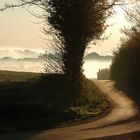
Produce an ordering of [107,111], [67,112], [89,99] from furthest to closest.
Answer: [89,99]
[107,111]
[67,112]

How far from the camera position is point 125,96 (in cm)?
3553

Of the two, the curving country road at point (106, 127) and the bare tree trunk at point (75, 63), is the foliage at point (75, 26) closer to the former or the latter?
the bare tree trunk at point (75, 63)

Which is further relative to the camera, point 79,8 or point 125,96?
point 125,96

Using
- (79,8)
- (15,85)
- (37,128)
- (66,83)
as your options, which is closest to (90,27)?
(79,8)

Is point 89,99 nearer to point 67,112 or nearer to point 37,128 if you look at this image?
point 67,112

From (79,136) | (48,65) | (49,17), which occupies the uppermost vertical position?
(49,17)

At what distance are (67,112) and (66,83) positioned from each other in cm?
754

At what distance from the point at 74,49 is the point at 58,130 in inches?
491

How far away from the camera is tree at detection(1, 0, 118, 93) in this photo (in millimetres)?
33094

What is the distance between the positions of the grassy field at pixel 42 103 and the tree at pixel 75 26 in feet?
3.18

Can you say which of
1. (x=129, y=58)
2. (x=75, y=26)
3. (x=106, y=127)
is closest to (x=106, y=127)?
(x=106, y=127)

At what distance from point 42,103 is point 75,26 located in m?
6.99

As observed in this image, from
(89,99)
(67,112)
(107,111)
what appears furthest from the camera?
(89,99)

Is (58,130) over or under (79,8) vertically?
under
